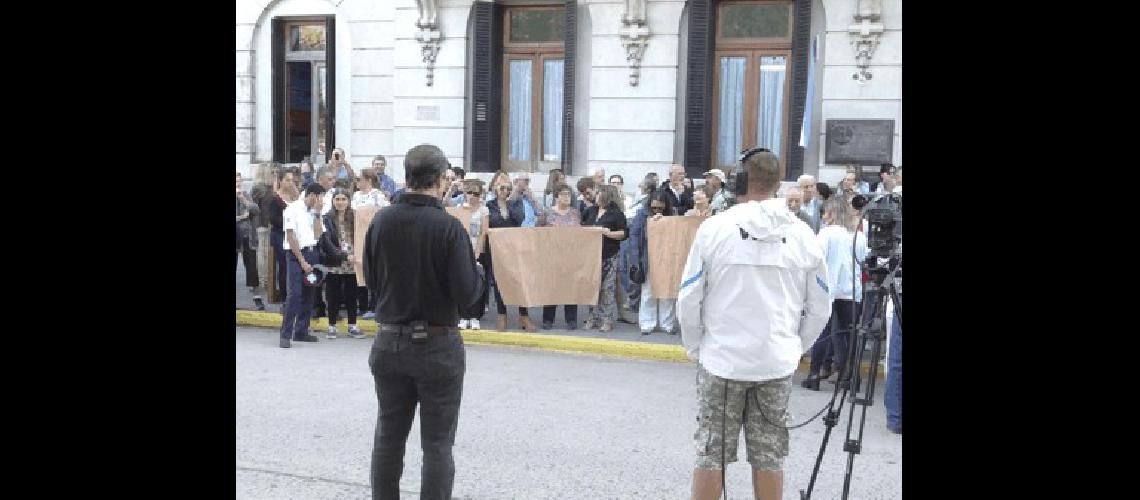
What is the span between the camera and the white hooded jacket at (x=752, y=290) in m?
4.93

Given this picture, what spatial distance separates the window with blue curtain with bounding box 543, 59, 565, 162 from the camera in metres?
18.4

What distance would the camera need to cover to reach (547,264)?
12.7 m

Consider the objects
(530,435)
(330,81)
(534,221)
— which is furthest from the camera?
(330,81)

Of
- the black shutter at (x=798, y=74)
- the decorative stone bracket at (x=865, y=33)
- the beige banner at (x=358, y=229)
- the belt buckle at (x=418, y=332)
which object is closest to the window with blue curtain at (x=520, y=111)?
A: the black shutter at (x=798, y=74)

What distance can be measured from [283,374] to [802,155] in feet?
31.2

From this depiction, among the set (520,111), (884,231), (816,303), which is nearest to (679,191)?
(520,111)

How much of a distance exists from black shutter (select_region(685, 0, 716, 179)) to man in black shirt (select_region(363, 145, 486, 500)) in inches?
489

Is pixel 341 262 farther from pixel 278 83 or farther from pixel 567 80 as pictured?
pixel 278 83

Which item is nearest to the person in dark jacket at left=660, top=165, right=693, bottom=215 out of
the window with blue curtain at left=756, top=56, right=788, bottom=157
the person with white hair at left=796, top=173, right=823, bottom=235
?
the person with white hair at left=796, top=173, right=823, bottom=235

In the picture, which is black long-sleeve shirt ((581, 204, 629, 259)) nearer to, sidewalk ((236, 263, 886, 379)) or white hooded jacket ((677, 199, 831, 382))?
sidewalk ((236, 263, 886, 379))
